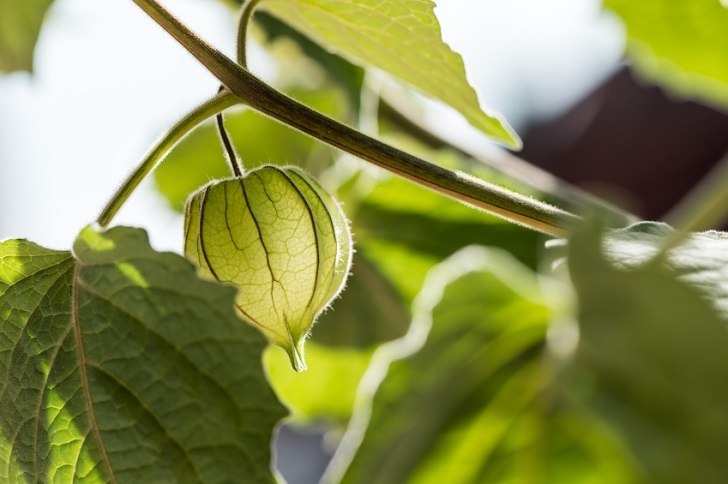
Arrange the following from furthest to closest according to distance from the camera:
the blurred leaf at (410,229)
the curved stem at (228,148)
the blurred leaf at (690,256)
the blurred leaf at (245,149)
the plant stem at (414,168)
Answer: the blurred leaf at (245,149), the blurred leaf at (410,229), the curved stem at (228,148), the plant stem at (414,168), the blurred leaf at (690,256)

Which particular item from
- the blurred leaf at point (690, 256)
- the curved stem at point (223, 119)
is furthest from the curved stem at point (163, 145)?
the blurred leaf at point (690, 256)

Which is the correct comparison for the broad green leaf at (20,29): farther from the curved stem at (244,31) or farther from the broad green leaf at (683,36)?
the broad green leaf at (683,36)

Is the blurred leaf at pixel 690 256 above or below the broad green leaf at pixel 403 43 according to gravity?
below

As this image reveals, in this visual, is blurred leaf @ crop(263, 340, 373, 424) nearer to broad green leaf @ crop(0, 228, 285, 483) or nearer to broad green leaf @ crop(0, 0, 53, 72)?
broad green leaf @ crop(0, 0, 53, 72)

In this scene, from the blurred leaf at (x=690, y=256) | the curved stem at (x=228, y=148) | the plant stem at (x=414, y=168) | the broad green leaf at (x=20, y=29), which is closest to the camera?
the blurred leaf at (x=690, y=256)

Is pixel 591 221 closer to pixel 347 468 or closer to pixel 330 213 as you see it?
pixel 330 213

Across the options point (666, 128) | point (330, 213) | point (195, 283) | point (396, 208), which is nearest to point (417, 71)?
point (330, 213)
